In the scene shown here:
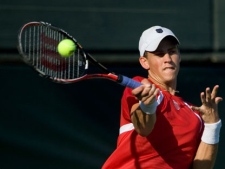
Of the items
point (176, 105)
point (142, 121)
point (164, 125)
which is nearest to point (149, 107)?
point (142, 121)

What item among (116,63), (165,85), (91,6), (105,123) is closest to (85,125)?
(105,123)

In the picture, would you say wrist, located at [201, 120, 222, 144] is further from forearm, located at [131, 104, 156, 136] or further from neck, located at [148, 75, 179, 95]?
forearm, located at [131, 104, 156, 136]

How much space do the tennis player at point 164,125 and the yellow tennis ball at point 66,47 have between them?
325mm

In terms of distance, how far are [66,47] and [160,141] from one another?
24.1 inches

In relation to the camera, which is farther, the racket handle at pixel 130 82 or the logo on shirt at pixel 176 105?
Answer: the logo on shirt at pixel 176 105

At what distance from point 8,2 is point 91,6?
0.50 metres

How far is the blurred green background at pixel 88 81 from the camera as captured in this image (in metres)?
4.80

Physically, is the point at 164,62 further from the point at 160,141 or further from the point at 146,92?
the point at 146,92

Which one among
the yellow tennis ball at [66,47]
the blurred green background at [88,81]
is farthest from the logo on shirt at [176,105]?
the blurred green background at [88,81]

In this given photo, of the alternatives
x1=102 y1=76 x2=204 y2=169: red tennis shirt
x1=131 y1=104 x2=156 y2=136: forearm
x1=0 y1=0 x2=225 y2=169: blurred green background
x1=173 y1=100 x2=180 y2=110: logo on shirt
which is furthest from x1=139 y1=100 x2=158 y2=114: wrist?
x1=0 y1=0 x2=225 y2=169: blurred green background

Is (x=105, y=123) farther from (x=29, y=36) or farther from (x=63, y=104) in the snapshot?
(x=29, y=36)

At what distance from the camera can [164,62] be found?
380 centimetres

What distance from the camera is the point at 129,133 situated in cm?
371

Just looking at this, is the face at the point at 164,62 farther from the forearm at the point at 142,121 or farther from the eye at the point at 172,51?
the forearm at the point at 142,121
